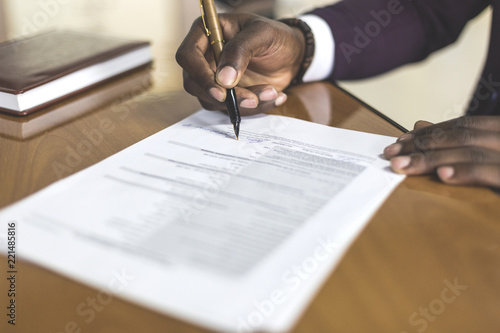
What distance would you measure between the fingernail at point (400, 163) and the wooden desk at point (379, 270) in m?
0.02

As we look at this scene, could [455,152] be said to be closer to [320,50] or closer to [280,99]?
[280,99]

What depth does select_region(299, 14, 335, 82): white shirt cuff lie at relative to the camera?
960 millimetres

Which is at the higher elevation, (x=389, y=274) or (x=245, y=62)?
(x=245, y=62)

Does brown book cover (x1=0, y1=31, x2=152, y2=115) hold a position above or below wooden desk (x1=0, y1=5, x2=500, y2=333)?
above

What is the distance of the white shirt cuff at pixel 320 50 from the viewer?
960 millimetres

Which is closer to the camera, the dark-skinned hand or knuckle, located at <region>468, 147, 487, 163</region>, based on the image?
knuckle, located at <region>468, 147, 487, 163</region>

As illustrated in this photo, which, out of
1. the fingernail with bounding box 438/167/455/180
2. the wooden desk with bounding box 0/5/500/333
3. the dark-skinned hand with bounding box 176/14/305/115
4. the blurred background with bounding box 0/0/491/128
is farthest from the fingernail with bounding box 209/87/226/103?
the fingernail with bounding box 438/167/455/180

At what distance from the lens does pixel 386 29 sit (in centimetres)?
104

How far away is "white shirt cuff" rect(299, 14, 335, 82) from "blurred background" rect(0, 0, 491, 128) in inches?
10.3

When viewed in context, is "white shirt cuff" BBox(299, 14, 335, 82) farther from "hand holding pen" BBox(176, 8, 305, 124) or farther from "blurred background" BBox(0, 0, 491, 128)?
"blurred background" BBox(0, 0, 491, 128)

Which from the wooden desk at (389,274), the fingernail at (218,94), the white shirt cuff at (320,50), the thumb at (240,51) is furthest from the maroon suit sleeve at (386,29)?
the wooden desk at (389,274)

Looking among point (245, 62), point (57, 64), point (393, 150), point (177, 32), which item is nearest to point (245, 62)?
point (245, 62)

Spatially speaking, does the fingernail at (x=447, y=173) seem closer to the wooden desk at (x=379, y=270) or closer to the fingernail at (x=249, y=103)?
the wooden desk at (x=379, y=270)

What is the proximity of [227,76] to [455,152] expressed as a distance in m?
0.32
